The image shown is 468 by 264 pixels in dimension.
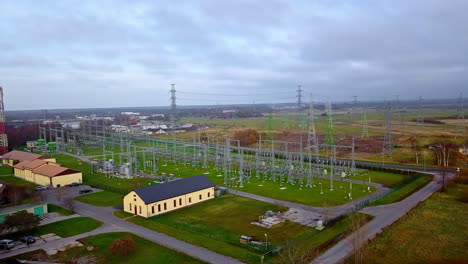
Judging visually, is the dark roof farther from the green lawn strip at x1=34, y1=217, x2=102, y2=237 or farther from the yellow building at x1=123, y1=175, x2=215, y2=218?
the green lawn strip at x1=34, y1=217, x2=102, y2=237

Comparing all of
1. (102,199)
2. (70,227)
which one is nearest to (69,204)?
(102,199)

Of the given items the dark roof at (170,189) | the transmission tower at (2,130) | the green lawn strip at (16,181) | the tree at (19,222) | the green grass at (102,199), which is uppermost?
the transmission tower at (2,130)

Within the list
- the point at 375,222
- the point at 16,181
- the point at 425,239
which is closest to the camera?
the point at 425,239

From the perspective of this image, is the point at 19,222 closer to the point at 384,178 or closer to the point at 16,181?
the point at 16,181

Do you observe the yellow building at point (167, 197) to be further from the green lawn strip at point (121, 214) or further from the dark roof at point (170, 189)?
the green lawn strip at point (121, 214)

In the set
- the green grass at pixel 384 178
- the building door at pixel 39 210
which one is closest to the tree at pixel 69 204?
the building door at pixel 39 210

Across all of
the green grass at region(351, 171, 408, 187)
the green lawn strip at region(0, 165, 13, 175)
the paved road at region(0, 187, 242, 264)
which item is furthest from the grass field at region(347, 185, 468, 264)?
the green lawn strip at region(0, 165, 13, 175)

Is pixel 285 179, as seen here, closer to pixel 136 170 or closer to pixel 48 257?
pixel 136 170
